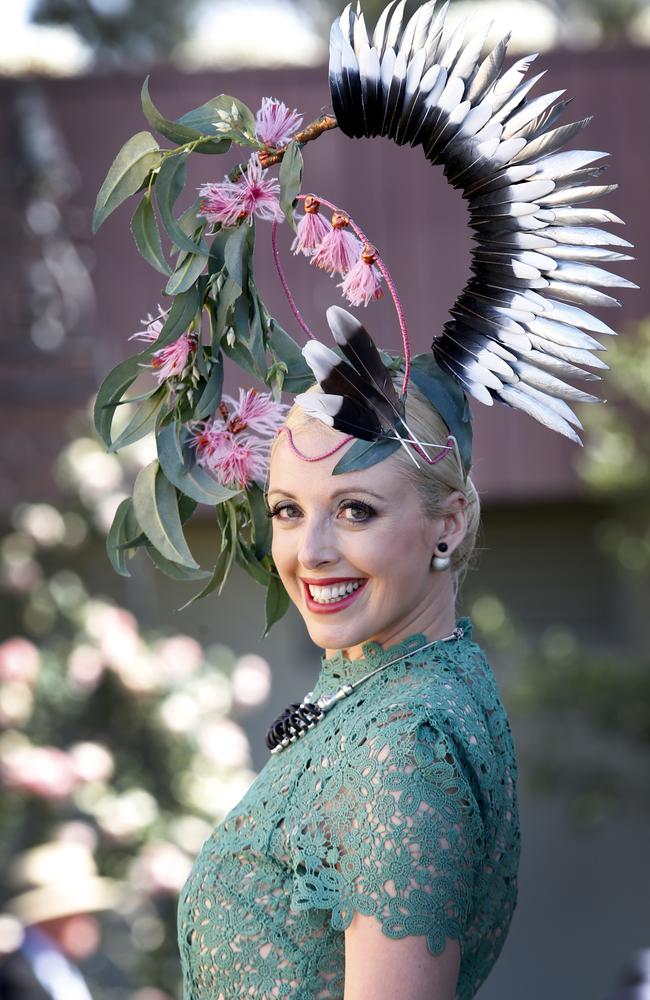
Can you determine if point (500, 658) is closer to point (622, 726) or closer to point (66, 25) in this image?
point (622, 726)

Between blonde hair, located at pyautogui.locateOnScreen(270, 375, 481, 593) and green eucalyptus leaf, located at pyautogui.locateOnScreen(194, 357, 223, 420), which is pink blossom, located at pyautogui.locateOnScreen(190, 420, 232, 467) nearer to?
green eucalyptus leaf, located at pyautogui.locateOnScreen(194, 357, 223, 420)

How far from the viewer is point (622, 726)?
531 cm

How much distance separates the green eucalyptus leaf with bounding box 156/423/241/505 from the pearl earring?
30 centimetres

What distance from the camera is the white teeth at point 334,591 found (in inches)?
62.6

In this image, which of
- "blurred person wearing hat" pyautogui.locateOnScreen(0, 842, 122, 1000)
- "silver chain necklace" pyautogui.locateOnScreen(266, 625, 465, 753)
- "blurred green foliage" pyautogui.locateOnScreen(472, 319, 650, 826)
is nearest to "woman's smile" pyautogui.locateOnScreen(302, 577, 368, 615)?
"silver chain necklace" pyautogui.locateOnScreen(266, 625, 465, 753)

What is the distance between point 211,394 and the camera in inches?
71.2

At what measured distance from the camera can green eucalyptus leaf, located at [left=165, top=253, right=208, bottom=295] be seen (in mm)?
1691

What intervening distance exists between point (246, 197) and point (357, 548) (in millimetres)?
492

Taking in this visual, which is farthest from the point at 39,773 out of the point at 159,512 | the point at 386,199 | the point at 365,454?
the point at 386,199

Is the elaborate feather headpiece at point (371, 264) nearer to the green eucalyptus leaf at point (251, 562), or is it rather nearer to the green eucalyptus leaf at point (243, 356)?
the green eucalyptus leaf at point (243, 356)

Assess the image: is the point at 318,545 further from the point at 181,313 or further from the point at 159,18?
the point at 159,18

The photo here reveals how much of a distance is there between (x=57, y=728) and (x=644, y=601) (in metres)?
3.10

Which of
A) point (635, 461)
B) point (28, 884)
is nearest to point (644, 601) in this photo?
point (635, 461)

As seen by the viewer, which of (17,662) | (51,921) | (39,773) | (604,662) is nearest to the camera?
(51,921)
